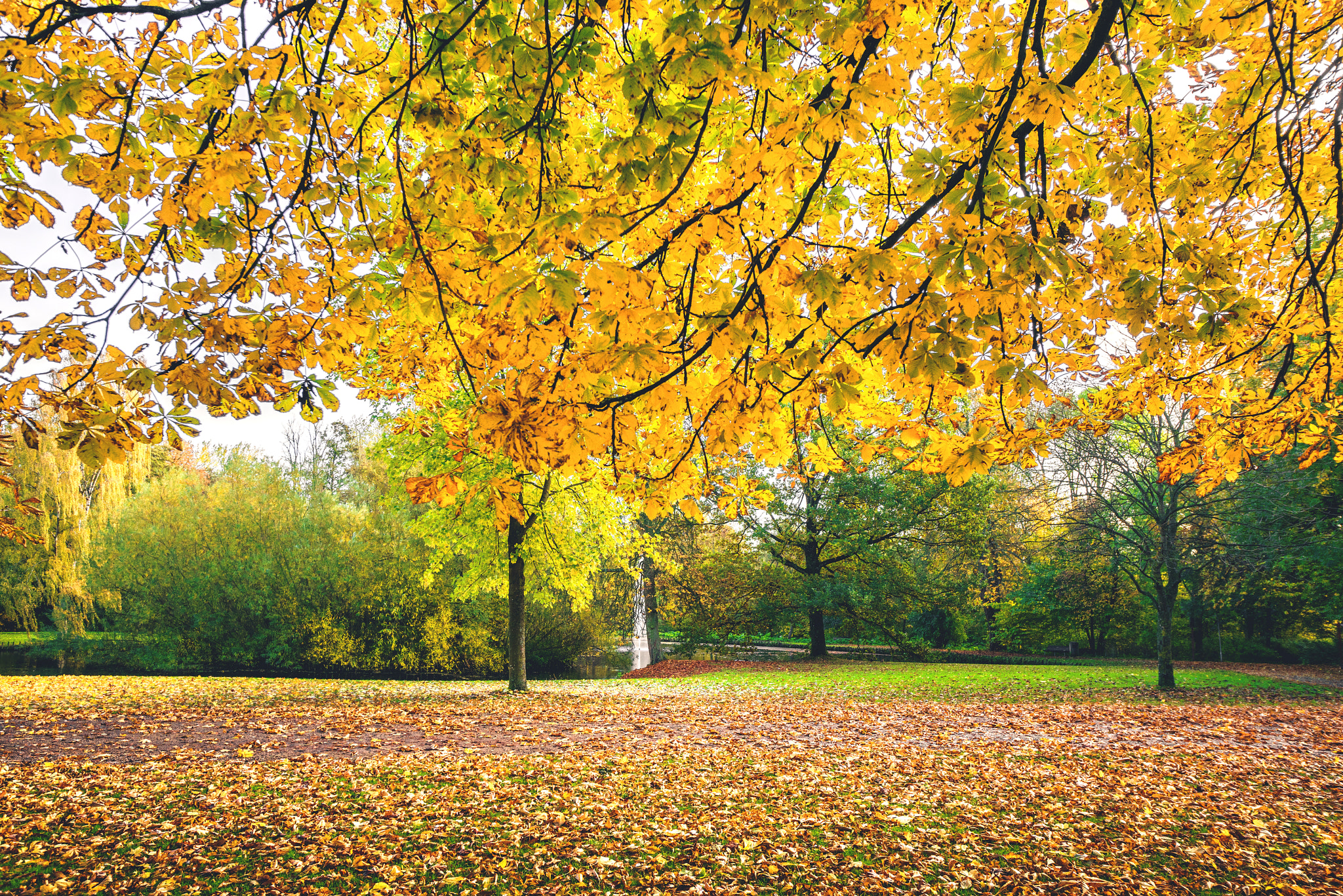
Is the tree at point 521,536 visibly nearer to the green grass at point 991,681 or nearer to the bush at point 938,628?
the green grass at point 991,681

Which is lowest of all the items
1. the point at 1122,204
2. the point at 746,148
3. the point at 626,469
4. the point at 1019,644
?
the point at 1019,644

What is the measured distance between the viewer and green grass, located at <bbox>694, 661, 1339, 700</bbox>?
12078mm

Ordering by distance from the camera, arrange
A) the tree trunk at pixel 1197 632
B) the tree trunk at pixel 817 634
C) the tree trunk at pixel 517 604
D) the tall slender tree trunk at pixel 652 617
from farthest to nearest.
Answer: the tall slender tree trunk at pixel 652 617, the tree trunk at pixel 817 634, the tree trunk at pixel 1197 632, the tree trunk at pixel 517 604

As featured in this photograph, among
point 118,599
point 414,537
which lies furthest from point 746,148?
point 118,599

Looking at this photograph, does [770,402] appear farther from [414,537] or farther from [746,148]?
[414,537]

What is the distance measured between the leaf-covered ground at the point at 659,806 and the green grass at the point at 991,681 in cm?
427

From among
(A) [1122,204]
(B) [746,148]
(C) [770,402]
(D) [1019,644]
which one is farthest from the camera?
(D) [1019,644]

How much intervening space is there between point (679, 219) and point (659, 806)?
384 centimetres

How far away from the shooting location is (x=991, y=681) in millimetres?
14156

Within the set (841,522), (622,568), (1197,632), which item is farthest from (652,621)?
(1197,632)

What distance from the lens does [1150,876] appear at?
3451mm

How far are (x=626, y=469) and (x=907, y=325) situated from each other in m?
1.76

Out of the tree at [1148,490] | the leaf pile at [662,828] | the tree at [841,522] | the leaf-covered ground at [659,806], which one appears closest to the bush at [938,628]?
the tree at [841,522]

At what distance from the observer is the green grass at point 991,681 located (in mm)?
12078
